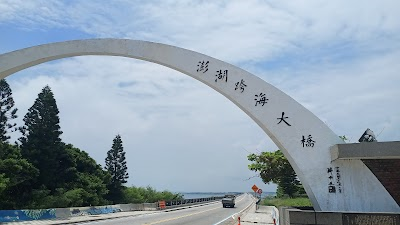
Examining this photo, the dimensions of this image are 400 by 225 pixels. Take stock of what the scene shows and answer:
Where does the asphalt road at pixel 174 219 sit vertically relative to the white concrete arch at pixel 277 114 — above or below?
below

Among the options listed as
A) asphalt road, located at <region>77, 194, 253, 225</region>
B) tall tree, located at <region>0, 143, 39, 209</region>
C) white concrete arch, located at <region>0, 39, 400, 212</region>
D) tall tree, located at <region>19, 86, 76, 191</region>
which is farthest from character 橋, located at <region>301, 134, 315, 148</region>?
tall tree, located at <region>19, 86, 76, 191</region>

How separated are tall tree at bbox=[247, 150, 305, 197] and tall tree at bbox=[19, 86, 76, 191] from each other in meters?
15.9

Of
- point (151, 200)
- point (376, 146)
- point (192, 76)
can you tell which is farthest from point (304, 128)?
point (151, 200)

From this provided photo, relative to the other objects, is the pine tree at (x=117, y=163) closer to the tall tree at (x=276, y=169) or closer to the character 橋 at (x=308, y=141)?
the tall tree at (x=276, y=169)

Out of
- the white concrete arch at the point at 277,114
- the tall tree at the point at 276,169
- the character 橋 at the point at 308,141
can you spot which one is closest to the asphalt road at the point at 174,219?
the tall tree at the point at 276,169

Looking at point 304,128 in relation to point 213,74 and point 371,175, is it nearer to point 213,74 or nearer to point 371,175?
point 371,175

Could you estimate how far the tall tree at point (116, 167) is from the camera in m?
43.7

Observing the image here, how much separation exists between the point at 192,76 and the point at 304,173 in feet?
15.8

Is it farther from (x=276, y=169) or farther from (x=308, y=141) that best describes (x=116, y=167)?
(x=308, y=141)

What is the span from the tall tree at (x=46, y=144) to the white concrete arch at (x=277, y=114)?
20140mm

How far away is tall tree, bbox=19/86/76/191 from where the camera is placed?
33.7 meters

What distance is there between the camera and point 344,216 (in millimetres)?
10961

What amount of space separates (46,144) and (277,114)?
1032 inches

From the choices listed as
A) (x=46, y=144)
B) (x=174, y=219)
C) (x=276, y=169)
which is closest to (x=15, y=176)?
(x=46, y=144)
